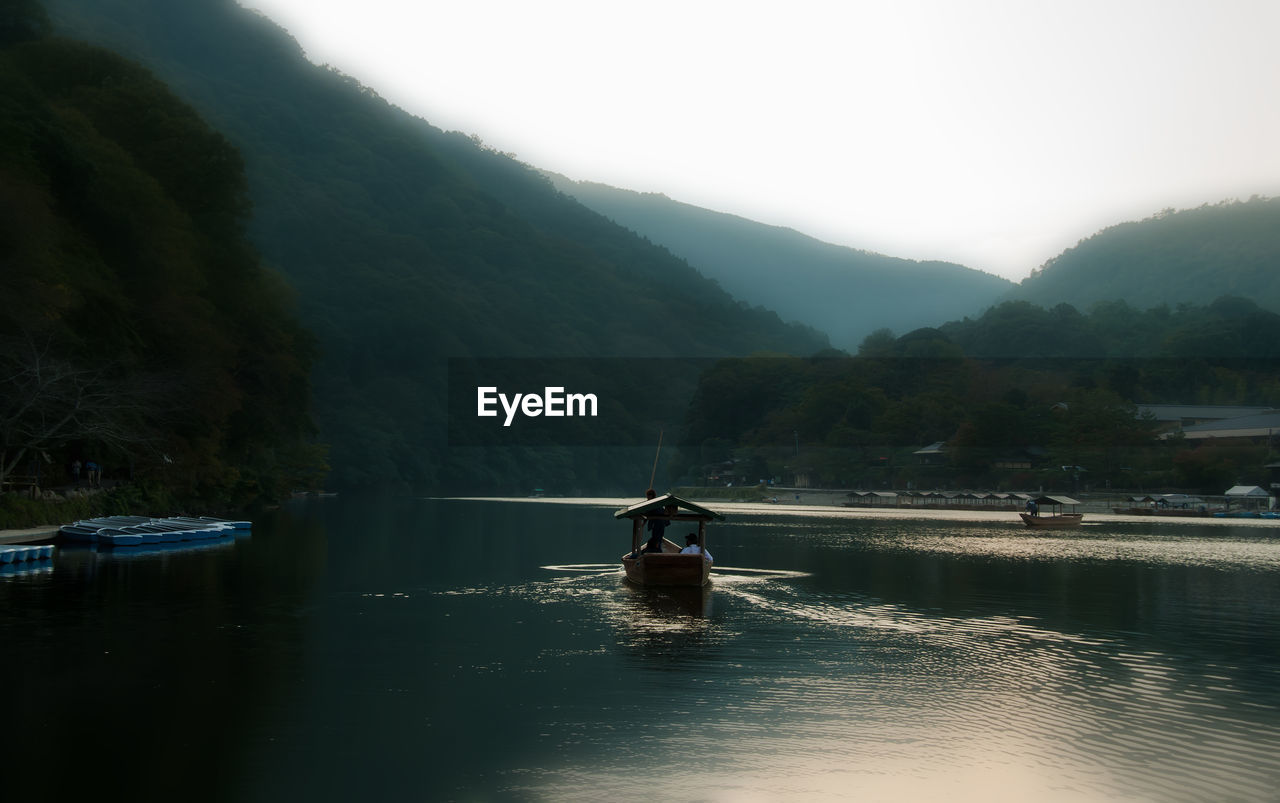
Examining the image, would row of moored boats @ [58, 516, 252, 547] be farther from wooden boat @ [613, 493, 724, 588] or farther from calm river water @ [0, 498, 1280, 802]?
wooden boat @ [613, 493, 724, 588]

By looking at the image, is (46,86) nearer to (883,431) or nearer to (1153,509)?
(1153,509)

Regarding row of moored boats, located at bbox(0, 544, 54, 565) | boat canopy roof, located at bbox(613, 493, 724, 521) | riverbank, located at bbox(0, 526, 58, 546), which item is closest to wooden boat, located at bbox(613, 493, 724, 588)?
boat canopy roof, located at bbox(613, 493, 724, 521)

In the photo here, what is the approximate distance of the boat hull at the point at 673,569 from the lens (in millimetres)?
29000

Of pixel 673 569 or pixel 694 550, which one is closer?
pixel 673 569

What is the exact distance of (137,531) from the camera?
42.3 m

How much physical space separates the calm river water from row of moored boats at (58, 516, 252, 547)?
7274 millimetres

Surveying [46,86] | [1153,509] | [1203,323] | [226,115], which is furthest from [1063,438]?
[226,115]

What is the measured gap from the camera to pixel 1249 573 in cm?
3722

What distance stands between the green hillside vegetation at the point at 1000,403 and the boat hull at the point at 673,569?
90.9 m

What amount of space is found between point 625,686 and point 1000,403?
390 ft

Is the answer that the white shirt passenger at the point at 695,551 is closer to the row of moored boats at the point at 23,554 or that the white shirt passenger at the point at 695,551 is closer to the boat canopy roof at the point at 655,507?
the boat canopy roof at the point at 655,507

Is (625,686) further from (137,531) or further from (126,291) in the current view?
(126,291)

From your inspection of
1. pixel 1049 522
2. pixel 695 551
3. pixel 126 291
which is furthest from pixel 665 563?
pixel 1049 522

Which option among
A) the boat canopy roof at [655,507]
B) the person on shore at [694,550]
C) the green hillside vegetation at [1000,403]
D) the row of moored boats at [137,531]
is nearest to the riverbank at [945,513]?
the green hillside vegetation at [1000,403]
